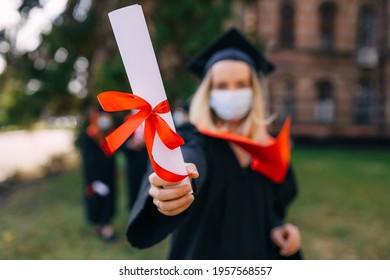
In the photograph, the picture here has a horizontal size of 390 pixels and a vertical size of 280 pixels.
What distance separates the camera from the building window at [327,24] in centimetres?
1430

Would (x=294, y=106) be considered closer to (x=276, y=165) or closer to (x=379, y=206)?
(x=379, y=206)

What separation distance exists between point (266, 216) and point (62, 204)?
5.67 metres

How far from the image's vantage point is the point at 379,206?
20.8ft

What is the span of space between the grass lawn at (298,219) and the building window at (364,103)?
224 inches

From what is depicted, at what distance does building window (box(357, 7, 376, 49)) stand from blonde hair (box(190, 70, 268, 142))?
14945 mm

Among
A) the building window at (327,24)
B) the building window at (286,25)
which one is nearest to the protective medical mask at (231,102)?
the building window at (286,25)

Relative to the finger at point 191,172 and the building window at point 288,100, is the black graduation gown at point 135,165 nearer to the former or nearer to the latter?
the finger at point 191,172

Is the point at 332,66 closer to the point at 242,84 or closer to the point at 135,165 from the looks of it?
the point at 135,165

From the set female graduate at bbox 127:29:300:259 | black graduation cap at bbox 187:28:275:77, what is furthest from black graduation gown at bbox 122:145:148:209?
female graduate at bbox 127:29:300:259

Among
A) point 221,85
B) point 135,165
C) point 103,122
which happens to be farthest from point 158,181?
point 135,165

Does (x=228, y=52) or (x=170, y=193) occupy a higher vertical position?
(x=228, y=52)

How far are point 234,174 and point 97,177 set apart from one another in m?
3.36

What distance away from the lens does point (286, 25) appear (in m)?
14.4
